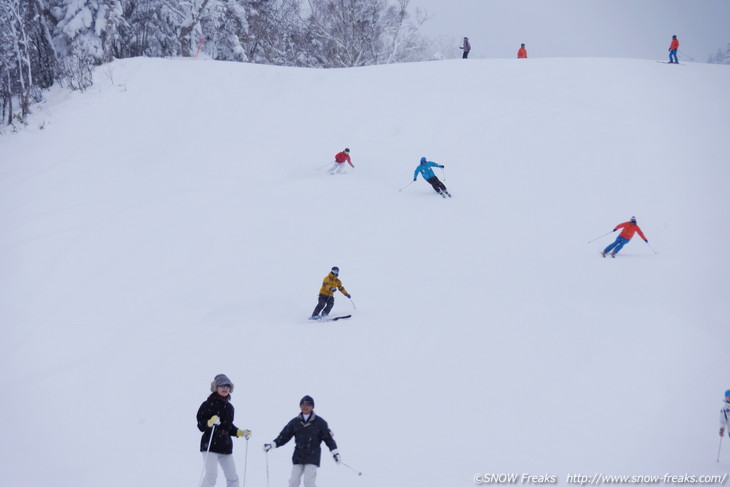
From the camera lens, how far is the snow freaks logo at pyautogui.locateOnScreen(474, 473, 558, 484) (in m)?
5.54

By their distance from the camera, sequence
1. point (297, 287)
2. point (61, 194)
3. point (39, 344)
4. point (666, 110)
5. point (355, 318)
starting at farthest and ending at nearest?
point (666, 110) < point (61, 194) < point (297, 287) < point (355, 318) < point (39, 344)

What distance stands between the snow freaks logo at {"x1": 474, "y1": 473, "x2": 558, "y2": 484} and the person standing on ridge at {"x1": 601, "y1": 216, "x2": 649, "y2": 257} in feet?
25.3

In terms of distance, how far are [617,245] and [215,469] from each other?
34.5 ft

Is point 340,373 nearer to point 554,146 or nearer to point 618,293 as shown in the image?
point 618,293

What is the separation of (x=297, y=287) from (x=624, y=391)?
6631mm

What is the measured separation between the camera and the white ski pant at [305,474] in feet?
15.9

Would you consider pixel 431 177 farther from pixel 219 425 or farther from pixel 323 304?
pixel 219 425

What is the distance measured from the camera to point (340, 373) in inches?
296

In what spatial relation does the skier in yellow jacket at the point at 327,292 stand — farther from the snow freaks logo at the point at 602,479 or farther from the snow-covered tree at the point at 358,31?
the snow-covered tree at the point at 358,31

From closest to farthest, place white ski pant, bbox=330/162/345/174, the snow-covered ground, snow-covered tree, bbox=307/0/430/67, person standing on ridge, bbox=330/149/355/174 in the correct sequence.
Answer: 1. the snow-covered ground
2. person standing on ridge, bbox=330/149/355/174
3. white ski pant, bbox=330/162/345/174
4. snow-covered tree, bbox=307/0/430/67

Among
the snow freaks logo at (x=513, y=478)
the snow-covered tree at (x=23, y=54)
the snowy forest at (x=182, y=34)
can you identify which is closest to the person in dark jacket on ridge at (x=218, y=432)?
the snow freaks logo at (x=513, y=478)

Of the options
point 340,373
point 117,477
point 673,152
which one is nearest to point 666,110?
point 673,152

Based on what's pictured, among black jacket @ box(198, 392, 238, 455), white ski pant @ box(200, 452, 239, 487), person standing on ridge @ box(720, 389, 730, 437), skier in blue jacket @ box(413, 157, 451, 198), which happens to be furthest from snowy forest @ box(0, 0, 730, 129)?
person standing on ridge @ box(720, 389, 730, 437)

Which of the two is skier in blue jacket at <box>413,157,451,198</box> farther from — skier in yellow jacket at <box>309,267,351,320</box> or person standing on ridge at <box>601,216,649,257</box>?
skier in yellow jacket at <box>309,267,351,320</box>
